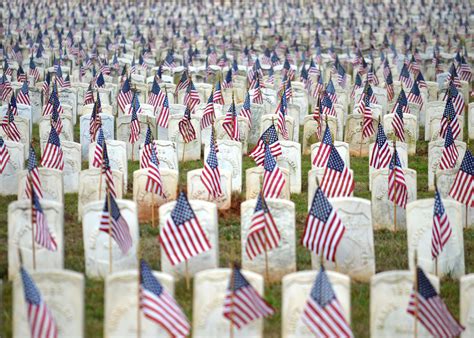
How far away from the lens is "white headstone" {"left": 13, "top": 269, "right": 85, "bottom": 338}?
12.9 meters

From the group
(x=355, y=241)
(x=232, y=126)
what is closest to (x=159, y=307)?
(x=355, y=241)

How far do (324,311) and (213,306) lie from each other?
145 cm

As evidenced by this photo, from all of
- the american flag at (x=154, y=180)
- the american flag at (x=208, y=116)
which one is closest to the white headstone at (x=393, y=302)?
the american flag at (x=154, y=180)

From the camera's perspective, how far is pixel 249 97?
26.3 m

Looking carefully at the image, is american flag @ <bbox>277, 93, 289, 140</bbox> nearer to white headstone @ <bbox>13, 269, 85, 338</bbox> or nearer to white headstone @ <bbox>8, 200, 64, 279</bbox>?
white headstone @ <bbox>8, 200, 64, 279</bbox>

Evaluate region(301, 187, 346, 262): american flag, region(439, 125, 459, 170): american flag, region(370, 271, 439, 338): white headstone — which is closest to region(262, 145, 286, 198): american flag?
region(301, 187, 346, 262): american flag

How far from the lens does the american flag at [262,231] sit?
1572 cm

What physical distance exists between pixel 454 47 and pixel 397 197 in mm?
23709

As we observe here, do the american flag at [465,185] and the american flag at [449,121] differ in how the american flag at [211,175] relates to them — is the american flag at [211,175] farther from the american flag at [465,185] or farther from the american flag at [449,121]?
the american flag at [449,121]

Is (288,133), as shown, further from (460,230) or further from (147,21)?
(147,21)

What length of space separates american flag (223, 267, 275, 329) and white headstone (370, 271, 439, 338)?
1.32 m

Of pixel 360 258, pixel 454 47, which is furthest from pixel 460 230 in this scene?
pixel 454 47

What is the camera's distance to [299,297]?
43.4ft

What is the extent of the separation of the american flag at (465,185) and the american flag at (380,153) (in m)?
2.39
